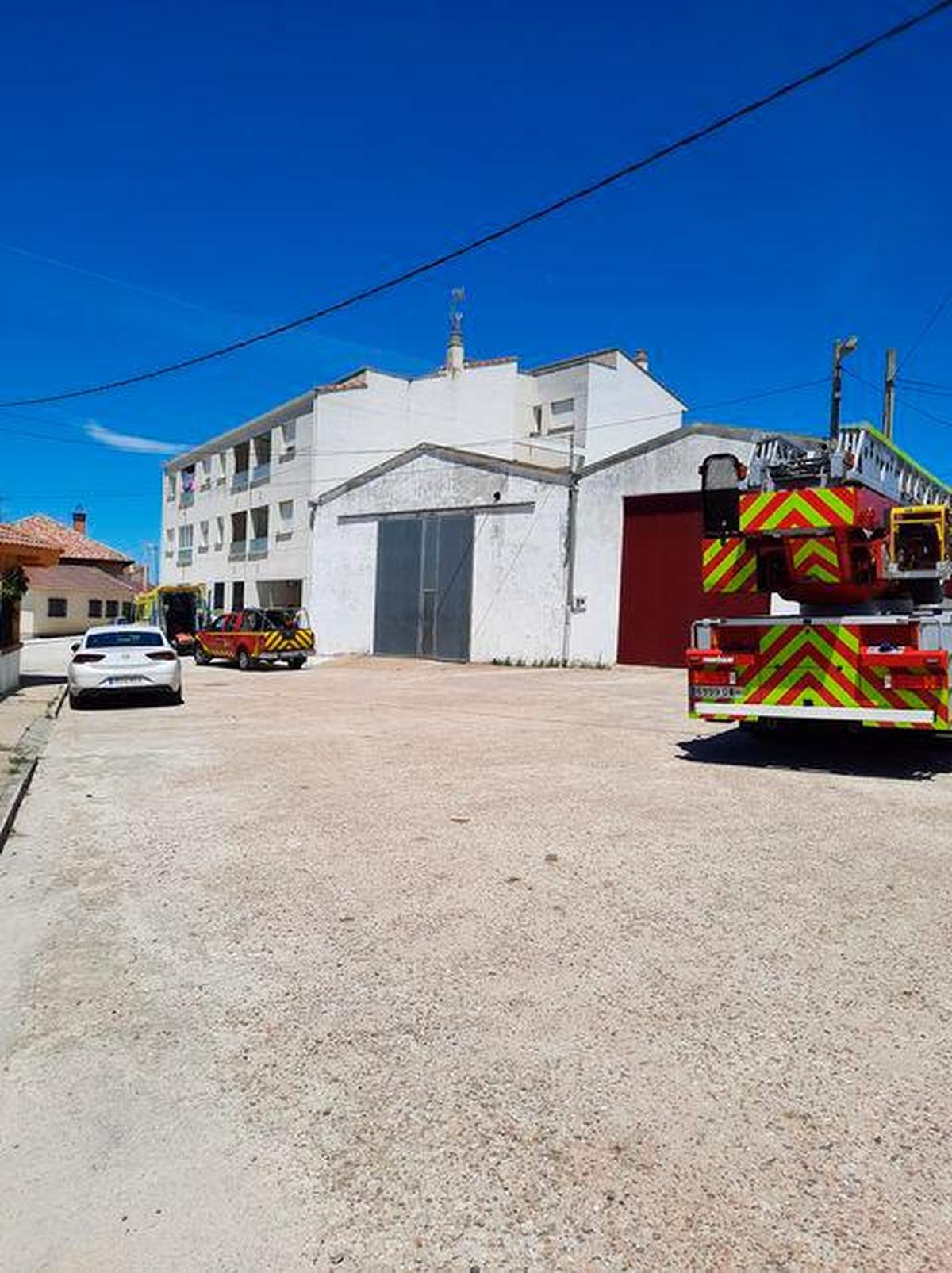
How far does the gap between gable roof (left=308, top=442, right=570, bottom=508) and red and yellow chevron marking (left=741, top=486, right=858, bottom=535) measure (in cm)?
1681

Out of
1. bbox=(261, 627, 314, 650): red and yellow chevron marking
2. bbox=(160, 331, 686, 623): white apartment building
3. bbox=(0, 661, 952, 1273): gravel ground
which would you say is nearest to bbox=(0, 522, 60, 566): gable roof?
bbox=(261, 627, 314, 650): red and yellow chevron marking

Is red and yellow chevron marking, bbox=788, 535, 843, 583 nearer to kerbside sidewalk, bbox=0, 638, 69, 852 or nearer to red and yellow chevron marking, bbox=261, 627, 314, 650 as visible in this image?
kerbside sidewalk, bbox=0, 638, 69, 852

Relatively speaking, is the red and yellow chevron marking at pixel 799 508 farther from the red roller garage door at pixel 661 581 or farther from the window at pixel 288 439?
the window at pixel 288 439

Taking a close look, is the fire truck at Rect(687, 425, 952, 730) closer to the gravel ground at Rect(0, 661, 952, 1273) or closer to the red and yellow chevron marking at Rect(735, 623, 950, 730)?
the red and yellow chevron marking at Rect(735, 623, 950, 730)

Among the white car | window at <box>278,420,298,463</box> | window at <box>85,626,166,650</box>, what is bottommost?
the white car

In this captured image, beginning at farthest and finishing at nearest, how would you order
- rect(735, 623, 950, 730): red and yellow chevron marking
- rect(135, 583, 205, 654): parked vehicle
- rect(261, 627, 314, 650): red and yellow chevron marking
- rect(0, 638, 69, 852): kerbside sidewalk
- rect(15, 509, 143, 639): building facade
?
1. rect(15, 509, 143, 639): building facade
2. rect(135, 583, 205, 654): parked vehicle
3. rect(261, 627, 314, 650): red and yellow chevron marking
4. rect(735, 623, 950, 730): red and yellow chevron marking
5. rect(0, 638, 69, 852): kerbside sidewalk

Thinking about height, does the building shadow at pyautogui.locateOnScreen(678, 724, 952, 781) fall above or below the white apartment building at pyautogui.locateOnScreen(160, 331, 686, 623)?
below

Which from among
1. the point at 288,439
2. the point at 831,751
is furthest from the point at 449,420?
the point at 831,751

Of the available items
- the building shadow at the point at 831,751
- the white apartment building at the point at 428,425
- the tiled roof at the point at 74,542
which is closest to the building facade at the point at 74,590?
the tiled roof at the point at 74,542

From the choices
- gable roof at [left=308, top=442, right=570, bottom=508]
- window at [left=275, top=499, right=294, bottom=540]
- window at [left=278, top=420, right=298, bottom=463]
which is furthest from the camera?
window at [left=275, top=499, right=294, bottom=540]

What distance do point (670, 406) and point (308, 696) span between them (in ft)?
104

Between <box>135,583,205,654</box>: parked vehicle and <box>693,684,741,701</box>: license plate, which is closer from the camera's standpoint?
<box>693,684,741,701</box>: license plate

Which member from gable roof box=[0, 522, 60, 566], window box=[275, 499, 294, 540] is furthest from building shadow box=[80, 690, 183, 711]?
window box=[275, 499, 294, 540]

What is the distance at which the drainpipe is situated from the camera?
25.4 meters
